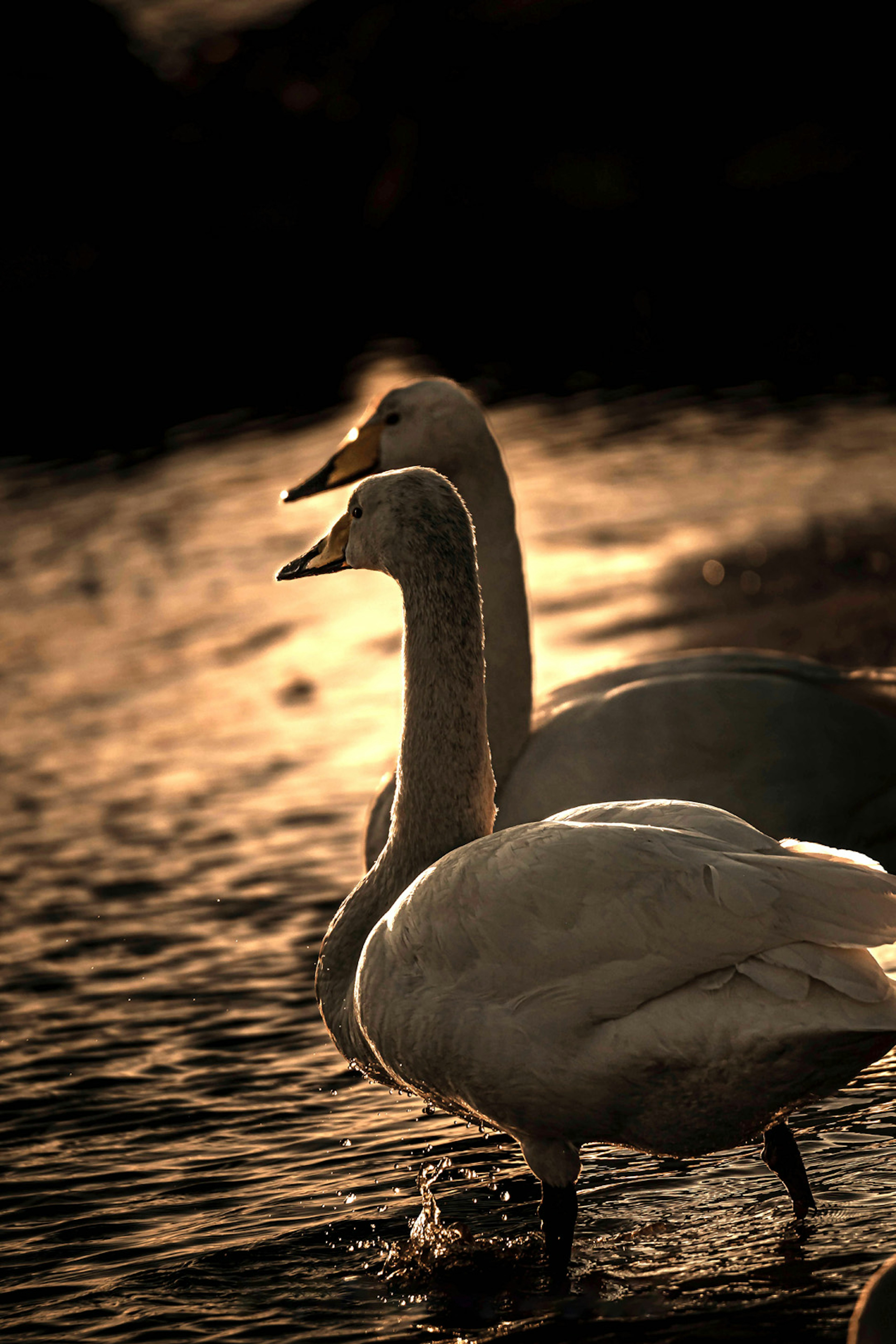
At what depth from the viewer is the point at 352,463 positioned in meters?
6.34

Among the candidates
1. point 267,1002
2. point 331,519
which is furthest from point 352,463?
point 331,519

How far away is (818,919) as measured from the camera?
3418 millimetres

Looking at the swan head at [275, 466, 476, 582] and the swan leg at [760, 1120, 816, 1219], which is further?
the swan head at [275, 466, 476, 582]

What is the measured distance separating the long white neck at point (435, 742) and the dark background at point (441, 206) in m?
13.3

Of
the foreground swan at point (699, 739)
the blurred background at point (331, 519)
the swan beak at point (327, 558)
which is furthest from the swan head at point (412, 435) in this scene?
the blurred background at point (331, 519)

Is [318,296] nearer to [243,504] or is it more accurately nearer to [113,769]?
[243,504]

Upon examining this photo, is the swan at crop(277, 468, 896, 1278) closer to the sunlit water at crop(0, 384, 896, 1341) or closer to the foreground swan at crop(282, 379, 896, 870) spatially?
the sunlit water at crop(0, 384, 896, 1341)

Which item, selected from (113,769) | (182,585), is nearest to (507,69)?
(182,585)

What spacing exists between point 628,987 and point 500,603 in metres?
2.71

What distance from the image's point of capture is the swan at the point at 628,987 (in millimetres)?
3426

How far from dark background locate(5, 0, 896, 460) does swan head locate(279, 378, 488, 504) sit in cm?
1128

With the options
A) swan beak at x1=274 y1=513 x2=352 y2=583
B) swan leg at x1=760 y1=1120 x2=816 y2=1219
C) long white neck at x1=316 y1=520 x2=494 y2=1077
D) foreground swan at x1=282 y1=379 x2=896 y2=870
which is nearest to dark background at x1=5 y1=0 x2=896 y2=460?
foreground swan at x1=282 y1=379 x2=896 y2=870

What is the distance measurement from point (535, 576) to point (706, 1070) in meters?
8.19

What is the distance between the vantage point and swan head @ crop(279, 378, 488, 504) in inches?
244
